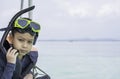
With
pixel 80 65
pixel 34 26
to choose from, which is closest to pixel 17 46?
pixel 34 26

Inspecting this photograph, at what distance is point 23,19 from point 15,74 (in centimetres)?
28

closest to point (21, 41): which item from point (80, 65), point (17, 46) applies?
point (17, 46)

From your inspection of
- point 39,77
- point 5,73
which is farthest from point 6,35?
point 39,77

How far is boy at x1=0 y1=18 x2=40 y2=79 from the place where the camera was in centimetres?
249

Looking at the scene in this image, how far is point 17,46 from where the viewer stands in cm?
254

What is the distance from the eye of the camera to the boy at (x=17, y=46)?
8.18ft

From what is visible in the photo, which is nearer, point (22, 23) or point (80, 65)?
point (22, 23)

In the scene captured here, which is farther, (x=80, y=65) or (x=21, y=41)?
(x=80, y=65)

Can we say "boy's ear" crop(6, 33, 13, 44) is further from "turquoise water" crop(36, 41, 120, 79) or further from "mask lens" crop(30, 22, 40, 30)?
"turquoise water" crop(36, 41, 120, 79)

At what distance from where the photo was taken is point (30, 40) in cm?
257

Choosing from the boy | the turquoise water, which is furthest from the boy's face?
the turquoise water

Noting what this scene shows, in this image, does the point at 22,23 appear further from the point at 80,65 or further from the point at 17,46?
the point at 80,65

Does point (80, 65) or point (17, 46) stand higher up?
point (17, 46)

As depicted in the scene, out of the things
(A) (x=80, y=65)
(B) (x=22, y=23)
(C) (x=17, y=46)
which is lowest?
(A) (x=80, y=65)
